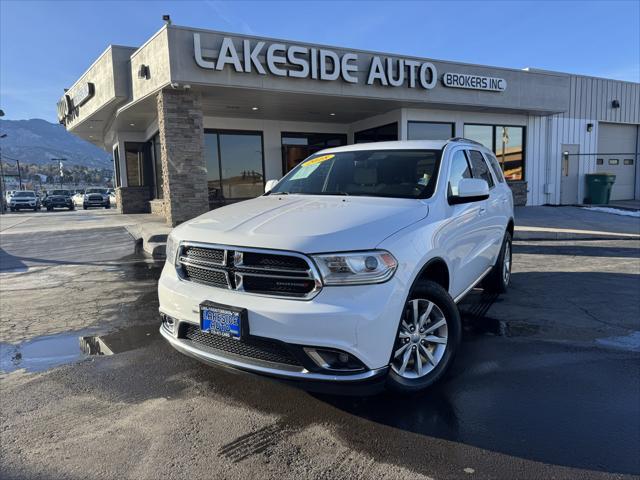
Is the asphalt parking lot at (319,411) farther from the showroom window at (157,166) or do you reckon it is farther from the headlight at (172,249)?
the showroom window at (157,166)

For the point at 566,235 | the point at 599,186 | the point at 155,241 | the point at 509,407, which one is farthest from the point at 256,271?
the point at 599,186

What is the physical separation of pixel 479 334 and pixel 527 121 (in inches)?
634

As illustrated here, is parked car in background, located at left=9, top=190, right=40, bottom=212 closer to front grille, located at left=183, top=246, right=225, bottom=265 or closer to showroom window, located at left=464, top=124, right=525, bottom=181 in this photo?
showroom window, located at left=464, top=124, right=525, bottom=181

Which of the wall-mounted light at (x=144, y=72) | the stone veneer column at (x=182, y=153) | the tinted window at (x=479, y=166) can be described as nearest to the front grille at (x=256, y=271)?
the tinted window at (x=479, y=166)

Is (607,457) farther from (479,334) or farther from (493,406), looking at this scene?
→ (479,334)

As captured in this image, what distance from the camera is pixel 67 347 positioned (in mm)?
4461

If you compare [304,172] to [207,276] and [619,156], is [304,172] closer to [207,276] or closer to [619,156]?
[207,276]

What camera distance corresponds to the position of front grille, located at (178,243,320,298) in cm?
274

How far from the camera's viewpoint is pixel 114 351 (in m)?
4.32

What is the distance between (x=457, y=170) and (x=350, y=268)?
221 centimetres

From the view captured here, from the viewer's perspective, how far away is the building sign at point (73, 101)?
16062 mm

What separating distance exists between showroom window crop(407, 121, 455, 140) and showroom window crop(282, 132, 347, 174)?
12.4 feet

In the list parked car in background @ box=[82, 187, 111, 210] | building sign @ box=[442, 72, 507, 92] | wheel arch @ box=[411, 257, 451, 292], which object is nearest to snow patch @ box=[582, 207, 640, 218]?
building sign @ box=[442, 72, 507, 92]

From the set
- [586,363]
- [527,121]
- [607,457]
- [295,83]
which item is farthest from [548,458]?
[527,121]
